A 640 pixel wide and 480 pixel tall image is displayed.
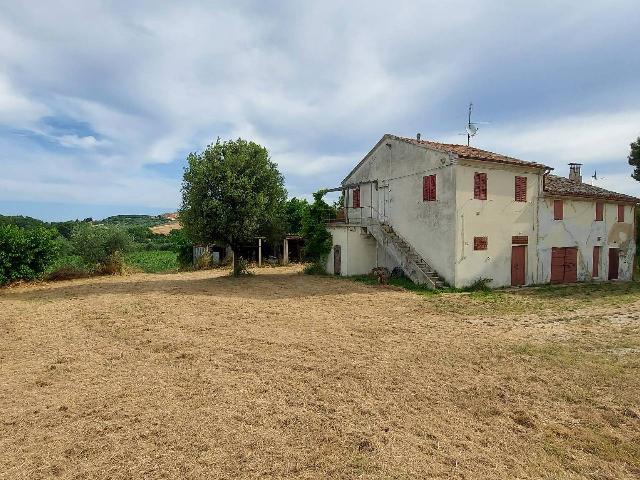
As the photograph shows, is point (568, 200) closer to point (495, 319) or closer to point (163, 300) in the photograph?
point (495, 319)

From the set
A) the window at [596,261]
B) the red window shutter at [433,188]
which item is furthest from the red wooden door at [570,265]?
the red window shutter at [433,188]

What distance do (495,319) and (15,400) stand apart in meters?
11.7

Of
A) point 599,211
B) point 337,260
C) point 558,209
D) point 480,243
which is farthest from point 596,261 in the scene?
point 337,260

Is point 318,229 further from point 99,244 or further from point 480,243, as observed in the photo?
point 99,244

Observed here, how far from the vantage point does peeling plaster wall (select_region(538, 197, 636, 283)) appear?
2089 cm

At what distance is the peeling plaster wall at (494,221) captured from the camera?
1844 cm

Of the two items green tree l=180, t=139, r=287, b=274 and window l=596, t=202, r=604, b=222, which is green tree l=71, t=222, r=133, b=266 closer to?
green tree l=180, t=139, r=287, b=274

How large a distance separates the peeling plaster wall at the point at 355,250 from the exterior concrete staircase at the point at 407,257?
1.28 m

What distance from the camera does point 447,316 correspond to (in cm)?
1267

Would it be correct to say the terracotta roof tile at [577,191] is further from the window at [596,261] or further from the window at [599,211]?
the window at [596,261]

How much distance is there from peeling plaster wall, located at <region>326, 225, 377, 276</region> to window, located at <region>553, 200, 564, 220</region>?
9.80 meters

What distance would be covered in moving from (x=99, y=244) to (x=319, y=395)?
2306cm

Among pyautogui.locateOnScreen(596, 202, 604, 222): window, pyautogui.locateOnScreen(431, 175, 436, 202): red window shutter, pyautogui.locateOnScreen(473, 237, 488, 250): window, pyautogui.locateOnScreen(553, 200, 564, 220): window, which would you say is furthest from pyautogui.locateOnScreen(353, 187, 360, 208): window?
pyautogui.locateOnScreen(596, 202, 604, 222): window

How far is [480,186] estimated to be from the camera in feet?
62.0
